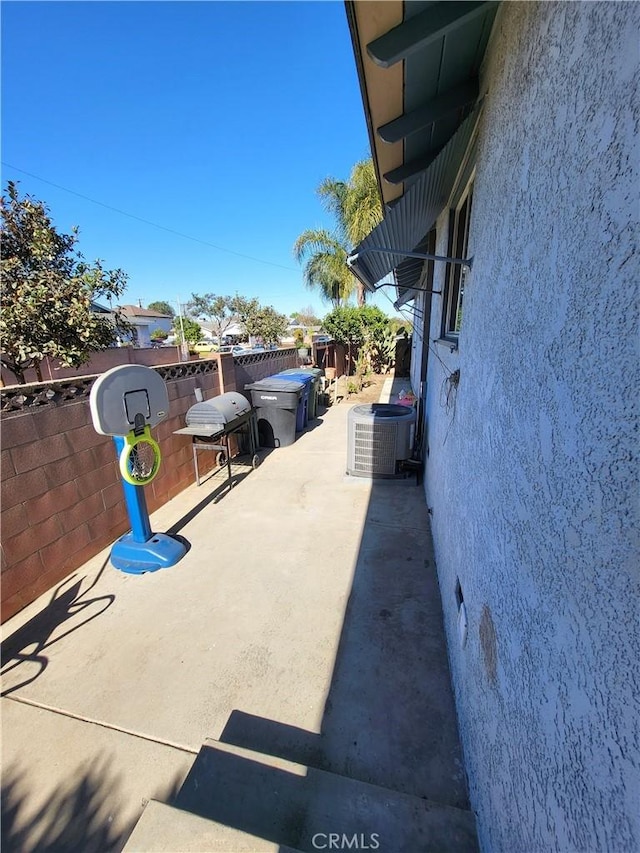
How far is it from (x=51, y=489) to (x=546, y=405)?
4.26m

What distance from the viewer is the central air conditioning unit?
18.1 feet

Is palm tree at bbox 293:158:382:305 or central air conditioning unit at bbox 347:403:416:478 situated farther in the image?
palm tree at bbox 293:158:382:305

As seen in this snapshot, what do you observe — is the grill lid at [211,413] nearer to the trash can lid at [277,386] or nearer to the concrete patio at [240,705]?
the trash can lid at [277,386]

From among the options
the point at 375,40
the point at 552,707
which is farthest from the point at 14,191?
the point at 552,707

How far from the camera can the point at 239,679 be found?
261 cm

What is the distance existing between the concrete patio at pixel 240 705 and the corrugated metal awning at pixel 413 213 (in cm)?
292

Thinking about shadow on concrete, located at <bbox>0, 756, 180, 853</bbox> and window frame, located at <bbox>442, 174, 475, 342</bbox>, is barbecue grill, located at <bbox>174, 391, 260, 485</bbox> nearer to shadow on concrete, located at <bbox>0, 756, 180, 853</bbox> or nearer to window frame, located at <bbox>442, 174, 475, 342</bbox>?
window frame, located at <bbox>442, 174, 475, 342</bbox>

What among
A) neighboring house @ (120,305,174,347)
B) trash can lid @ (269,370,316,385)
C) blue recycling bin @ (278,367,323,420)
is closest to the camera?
trash can lid @ (269,370,316,385)

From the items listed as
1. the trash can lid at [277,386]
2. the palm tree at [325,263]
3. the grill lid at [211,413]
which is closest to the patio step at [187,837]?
the grill lid at [211,413]

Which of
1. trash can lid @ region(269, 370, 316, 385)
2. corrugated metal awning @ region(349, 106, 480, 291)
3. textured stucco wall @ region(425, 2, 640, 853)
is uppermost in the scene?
corrugated metal awning @ region(349, 106, 480, 291)

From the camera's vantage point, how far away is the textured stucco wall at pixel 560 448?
0.71 metres

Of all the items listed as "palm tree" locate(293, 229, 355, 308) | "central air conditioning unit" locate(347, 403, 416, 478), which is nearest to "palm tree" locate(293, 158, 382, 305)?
"palm tree" locate(293, 229, 355, 308)

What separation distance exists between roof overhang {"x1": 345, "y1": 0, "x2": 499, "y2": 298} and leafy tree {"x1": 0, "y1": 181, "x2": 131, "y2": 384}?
4.05 m

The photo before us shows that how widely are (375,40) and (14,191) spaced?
584 cm
